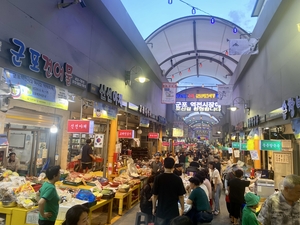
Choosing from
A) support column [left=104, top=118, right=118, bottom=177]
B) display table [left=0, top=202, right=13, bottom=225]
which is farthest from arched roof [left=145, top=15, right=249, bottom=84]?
display table [left=0, top=202, right=13, bottom=225]

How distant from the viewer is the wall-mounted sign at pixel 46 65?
157 inches

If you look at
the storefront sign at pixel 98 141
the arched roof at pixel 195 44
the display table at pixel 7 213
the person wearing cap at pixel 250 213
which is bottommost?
the display table at pixel 7 213

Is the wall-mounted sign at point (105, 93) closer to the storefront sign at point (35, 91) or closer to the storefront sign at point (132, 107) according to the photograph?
the storefront sign at point (132, 107)

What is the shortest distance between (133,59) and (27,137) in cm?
564

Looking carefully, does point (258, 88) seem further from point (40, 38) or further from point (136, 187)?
point (40, 38)

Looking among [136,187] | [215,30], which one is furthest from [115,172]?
[215,30]

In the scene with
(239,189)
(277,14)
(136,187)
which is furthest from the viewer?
(136,187)

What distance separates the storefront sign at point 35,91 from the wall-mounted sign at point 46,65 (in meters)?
0.21

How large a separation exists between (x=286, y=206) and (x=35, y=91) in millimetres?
4499

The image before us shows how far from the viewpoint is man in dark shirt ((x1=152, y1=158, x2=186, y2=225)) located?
159 inches

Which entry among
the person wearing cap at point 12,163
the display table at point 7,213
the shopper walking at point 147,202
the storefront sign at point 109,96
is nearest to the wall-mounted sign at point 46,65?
the storefront sign at point 109,96

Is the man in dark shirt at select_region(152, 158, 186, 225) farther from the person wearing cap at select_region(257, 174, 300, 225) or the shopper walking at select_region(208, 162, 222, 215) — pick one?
the shopper walking at select_region(208, 162, 222, 215)

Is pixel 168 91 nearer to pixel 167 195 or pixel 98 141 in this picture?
pixel 98 141

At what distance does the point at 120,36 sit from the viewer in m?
8.60
